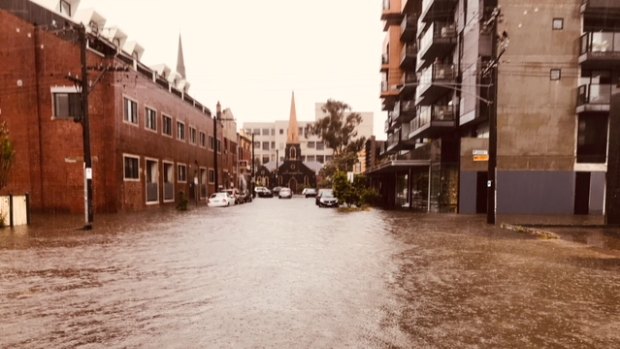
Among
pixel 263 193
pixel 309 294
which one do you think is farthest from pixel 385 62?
pixel 309 294

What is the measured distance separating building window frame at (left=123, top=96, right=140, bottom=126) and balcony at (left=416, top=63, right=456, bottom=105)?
21.9 meters

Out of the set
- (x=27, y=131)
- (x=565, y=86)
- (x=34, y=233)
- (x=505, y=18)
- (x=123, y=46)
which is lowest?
(x=34, y=233)

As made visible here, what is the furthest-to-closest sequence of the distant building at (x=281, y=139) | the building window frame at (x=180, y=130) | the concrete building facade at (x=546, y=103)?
the distant building at (x=281, y=139) → the building window frame at (x=180, y=130) → the concrete building facade at (x=546, y=103)

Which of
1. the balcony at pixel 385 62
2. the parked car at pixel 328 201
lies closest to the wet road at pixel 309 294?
Answer: the parked car at pixel 328 201

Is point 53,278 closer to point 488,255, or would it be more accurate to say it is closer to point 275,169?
point 488,255

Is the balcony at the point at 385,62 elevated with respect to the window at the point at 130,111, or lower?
elevated

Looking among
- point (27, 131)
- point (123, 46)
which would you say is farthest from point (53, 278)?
point (123, 46)

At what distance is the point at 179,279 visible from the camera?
320 inches

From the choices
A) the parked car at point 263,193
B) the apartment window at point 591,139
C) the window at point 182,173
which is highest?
the apartment window at point 591,139

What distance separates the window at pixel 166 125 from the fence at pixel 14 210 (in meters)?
16.6

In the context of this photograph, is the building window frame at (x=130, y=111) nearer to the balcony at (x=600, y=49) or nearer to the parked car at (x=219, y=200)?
the parked car at (x=219, y=200)

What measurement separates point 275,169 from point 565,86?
76591 mm

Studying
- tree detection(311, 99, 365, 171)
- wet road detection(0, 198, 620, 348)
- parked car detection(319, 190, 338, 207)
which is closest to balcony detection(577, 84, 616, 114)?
wet road detection(0, 198, 620, 348)

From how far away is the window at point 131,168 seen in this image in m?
28.0
